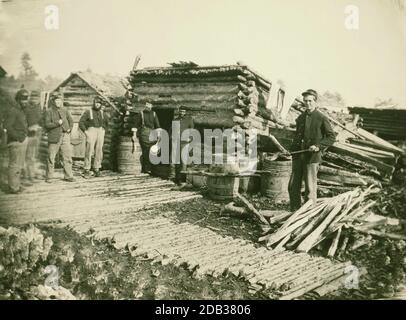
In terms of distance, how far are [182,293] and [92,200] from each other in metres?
1.88

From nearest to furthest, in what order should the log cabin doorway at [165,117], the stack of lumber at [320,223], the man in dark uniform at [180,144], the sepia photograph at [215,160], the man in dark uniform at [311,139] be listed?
1. the sepia photograph at [215,160]
2. the stack of lumber at [320,223]
3. the man in dark uniform at [311,139]
4. the man in dark uniform at [180,144]
5. the log cabin doorway at [165,117]

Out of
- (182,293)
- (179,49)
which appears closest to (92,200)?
(182,293)

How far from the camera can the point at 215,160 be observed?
598 centimetres

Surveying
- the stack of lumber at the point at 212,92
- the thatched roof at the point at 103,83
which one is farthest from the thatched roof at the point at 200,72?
the thatched roof at the point at 103,83

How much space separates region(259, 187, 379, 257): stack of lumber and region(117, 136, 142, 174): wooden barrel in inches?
110

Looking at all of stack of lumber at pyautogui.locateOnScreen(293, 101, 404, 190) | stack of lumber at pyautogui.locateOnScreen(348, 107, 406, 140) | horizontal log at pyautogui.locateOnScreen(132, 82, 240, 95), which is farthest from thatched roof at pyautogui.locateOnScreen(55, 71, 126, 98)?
stack of lumber at pyautogui.locateOnScreen(348, 107, 406, 140)

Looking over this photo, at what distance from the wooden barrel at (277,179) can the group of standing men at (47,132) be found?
8.71ft

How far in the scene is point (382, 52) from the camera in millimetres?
5367

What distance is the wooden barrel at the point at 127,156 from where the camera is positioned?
6.48 meters

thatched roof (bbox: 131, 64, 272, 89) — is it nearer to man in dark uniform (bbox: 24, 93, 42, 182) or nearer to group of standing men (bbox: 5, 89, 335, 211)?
group of standing men (bbox: 5, 89, 335, 211)

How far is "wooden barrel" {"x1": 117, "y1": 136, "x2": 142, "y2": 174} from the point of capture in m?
6.48

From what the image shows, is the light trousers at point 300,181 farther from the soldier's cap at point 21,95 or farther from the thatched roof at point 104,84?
the soldier's cap at point 21,95

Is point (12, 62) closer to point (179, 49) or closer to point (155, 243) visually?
point (179, 49)

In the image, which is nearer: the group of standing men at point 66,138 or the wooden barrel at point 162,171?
the group of standing men at point 66,138
